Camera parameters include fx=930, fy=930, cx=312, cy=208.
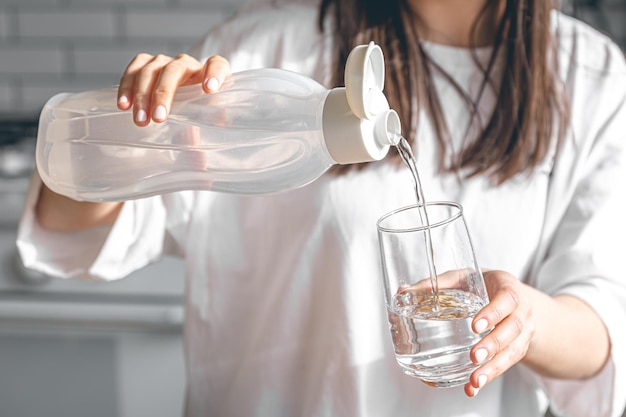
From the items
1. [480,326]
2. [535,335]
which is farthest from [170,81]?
[535,335]

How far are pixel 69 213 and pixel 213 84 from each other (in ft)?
0.99

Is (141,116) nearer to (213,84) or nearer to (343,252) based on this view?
(213,84)

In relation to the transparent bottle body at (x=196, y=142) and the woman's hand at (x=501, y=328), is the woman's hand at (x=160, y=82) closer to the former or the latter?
the transparent bottle body at (x=196, y=142)

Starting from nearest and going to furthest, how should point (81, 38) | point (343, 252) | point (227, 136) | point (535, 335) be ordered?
point (227, 136), point (535, 335), point (343, 252), point (81, 38)

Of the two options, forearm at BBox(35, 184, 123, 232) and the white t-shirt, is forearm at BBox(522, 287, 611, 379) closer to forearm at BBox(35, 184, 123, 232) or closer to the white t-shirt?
the white t-shirt

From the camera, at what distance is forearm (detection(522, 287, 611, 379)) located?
3.13 ft

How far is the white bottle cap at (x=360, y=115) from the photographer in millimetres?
680

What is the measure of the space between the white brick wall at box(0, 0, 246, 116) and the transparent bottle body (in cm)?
120

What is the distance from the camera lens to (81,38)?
2084 millimetres

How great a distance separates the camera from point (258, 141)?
771mm

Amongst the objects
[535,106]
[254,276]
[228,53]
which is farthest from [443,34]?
[254,276]

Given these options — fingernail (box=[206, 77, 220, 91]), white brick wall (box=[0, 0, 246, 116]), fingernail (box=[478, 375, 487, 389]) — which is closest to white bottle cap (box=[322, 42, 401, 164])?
fingernail (box=[206, 77, 220, 91])

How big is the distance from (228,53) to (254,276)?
28 cm

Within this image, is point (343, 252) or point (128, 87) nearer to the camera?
point (128, 87)
